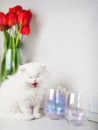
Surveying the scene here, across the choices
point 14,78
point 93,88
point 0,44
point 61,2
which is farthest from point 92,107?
point 0,44

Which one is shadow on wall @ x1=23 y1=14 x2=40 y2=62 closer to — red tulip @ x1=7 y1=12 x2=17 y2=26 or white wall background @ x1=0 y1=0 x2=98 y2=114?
white wall background @ x1=0 y1=0 x2=98 y2=114

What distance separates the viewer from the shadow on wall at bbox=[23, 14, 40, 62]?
Result: 1146mm

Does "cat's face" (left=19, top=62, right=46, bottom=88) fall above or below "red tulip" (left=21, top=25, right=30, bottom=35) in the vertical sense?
below

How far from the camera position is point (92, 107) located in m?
0.98

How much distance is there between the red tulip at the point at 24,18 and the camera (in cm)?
106

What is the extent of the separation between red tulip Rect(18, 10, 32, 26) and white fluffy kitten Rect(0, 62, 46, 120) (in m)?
0.21

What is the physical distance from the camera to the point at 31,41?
3.84 ft

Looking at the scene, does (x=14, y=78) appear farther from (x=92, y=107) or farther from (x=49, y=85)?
(x=92, y=107)

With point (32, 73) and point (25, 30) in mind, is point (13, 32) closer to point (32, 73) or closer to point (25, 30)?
point (25, 30)

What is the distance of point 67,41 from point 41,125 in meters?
0.38

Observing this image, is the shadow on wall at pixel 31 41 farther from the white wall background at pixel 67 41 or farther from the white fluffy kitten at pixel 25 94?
the white fluffy kitten at pixel 25 94

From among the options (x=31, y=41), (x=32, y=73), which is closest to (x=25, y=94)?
(x=32, y=73)

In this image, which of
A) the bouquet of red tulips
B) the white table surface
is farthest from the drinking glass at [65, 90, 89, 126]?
the bouquet of red tulips

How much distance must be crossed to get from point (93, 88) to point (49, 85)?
194 mm
